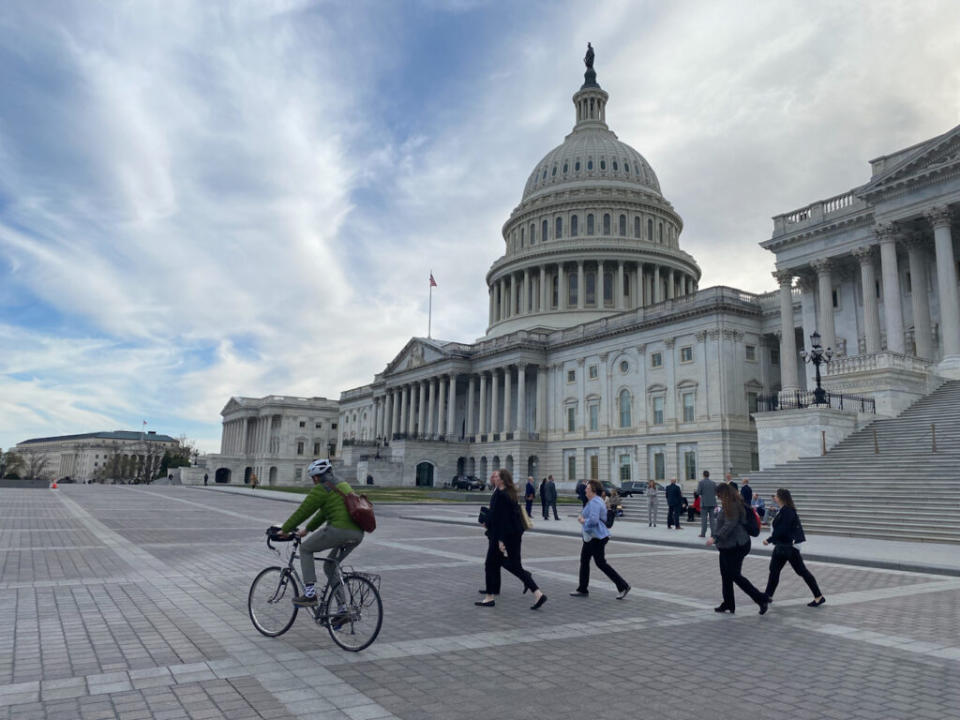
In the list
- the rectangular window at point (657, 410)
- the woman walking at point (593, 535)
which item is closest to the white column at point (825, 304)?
the rectangular window at point (657, 410)

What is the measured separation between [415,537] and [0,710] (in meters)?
15.5

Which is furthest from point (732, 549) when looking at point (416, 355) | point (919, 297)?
point (416, 355)

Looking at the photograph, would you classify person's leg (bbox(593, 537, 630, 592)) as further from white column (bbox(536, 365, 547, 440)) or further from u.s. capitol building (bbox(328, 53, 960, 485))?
white column (bbox(536, 365, 547, 440))

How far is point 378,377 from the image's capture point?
4063 inches

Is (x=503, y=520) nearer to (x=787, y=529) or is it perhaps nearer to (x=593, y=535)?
(x=593, y=535)

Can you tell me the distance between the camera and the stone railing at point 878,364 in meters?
32.3

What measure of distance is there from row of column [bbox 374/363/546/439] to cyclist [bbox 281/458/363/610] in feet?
215

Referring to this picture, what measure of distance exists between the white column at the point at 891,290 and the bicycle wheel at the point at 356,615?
36770 millimetres

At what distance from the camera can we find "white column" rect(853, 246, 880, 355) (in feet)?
129

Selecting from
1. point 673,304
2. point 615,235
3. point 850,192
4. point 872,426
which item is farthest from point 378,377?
point 872,426

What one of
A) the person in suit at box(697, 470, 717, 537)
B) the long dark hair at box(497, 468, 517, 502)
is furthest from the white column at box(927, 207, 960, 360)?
the long dark hair at box(497, 468, 517, 502)

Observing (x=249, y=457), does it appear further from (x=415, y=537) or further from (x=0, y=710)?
(x=0, y=710)

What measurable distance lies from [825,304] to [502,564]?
3814 centimetres

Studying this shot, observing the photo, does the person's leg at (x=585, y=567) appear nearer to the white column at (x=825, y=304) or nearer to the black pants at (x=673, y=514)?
the black pants at (x=673, y=514)
